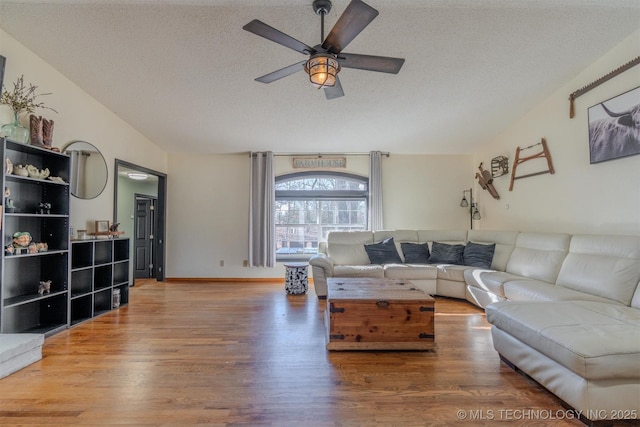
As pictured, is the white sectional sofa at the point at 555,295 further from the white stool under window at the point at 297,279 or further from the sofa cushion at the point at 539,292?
the white stool under window at the point at 297,279

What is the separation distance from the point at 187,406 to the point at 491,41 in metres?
3.83

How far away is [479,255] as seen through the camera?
430cm

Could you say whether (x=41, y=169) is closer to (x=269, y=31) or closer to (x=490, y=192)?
(x=269, y=31)

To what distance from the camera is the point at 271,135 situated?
15.6 feet

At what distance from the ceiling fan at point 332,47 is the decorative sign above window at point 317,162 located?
324 cm

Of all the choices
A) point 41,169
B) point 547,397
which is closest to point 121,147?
point 41,169

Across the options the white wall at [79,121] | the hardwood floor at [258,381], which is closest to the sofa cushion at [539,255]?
the hardwood floor at [258,381]

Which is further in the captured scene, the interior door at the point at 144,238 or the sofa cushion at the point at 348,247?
the interior door at the point at 144,238

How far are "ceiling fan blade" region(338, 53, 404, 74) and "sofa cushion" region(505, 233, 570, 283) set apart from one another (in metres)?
2.85

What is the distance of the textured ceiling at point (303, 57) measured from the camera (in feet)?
7.82

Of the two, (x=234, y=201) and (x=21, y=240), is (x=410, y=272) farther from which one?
(x=21, y=240)

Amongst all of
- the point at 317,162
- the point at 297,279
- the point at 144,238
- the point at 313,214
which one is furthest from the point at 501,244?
the point at 144,238

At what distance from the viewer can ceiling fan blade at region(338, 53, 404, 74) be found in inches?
82.7

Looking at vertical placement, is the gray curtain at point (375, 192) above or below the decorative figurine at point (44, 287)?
above
